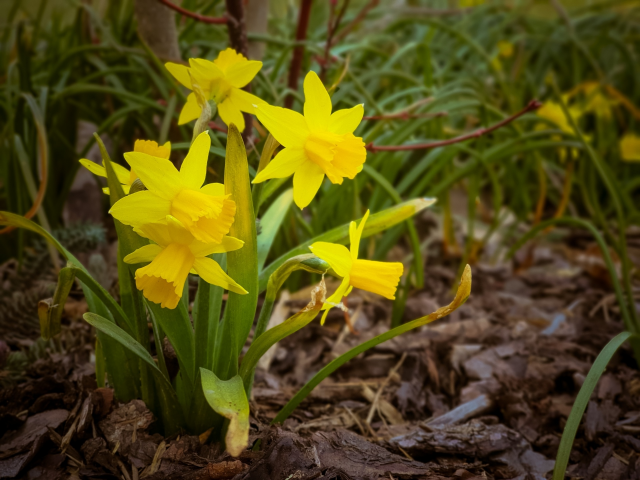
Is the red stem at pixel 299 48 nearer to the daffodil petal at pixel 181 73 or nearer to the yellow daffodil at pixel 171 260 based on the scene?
the daffodil petal at pixel 181 73

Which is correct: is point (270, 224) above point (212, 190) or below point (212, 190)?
below

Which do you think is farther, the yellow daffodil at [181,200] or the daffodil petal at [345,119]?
the daffodil petal at [345,119]

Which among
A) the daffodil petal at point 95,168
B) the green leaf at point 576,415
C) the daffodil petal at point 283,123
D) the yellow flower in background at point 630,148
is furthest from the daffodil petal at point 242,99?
the yellow flower in background at point 630,148

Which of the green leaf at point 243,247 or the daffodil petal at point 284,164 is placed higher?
the daffodil petal at point 284,164

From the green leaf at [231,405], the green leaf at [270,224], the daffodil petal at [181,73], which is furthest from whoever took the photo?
the green leaf at [270,224]

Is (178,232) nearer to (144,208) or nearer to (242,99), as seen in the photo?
(144,208)

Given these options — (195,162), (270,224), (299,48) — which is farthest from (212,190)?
(299,48)
